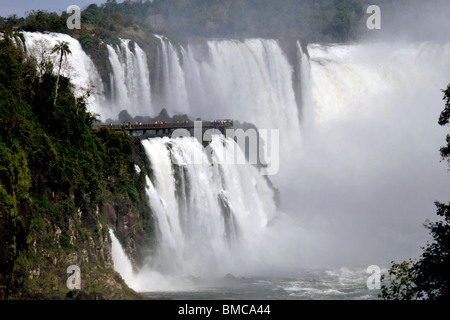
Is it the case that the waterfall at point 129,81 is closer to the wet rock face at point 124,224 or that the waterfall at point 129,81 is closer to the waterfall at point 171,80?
the waterfall at point 171,80

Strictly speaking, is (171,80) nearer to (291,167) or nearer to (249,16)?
(291,167)

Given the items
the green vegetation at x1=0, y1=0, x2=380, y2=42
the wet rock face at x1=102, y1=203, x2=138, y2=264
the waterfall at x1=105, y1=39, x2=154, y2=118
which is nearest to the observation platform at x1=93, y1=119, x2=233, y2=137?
the waterfall at x1=105, y1=39, x2=154, y2=118

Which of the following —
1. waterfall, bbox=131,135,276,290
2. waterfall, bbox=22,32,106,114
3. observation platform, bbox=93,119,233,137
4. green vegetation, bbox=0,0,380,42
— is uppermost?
green vegetation, bbox=0,0,380,42

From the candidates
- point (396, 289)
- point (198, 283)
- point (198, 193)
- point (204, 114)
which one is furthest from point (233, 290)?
point (204, 114)

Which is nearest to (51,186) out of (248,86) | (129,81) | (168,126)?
(168,126)

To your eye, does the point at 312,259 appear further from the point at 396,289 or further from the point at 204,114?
the point at 396,289

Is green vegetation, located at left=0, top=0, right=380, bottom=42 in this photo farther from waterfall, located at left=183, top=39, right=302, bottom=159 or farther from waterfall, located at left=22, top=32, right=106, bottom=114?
waterfall, located at left=22, top=32, right=106, bottom=114
